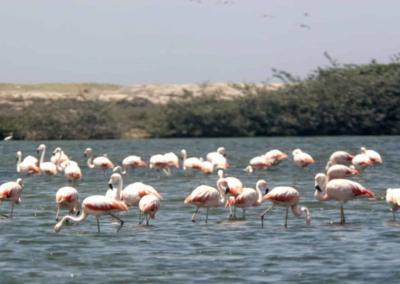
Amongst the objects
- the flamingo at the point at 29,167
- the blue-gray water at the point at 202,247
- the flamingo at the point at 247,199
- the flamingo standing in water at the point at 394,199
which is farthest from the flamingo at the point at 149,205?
the flamingo at the point at 29,167

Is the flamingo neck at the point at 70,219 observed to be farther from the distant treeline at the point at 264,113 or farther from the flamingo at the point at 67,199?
the distant treeline at the point at 264,113

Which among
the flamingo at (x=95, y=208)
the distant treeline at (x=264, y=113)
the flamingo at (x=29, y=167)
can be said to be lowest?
the flamingo at (x=95, y=208)

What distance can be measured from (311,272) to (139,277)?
73.9 inches

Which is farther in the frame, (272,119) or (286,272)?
(272,119)

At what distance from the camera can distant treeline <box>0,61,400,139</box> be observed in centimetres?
5878

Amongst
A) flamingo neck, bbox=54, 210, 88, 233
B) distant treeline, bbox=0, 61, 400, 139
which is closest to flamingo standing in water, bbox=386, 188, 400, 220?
flamingo neck, bbox=54, 210, 88, 233

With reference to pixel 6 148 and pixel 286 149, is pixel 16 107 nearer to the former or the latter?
pixel 6 148

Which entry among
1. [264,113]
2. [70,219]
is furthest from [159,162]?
[264,113]

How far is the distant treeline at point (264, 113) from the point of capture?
58781mm

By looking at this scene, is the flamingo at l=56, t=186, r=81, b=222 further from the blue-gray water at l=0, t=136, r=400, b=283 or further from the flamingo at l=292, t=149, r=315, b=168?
the flamingo at l=292, t=149, r=315, b=168

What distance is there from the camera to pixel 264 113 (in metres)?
59.5

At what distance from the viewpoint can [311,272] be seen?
44.4 feet

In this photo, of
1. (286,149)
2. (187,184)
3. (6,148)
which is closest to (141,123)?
(6,148)

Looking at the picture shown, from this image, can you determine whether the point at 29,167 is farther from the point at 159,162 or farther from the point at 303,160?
the point at 303,160
